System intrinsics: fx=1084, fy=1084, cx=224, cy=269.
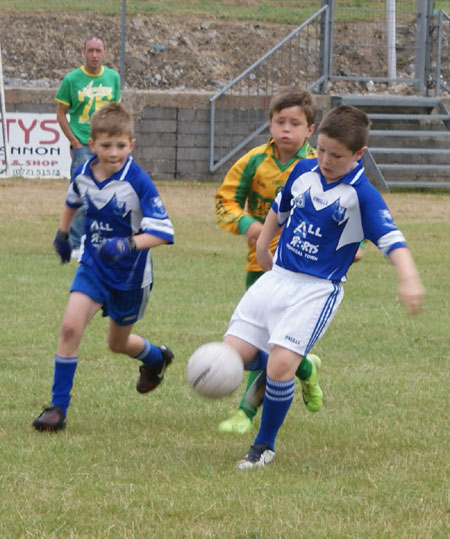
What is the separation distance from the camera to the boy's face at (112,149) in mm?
5246

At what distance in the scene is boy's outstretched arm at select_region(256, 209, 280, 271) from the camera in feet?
16.4

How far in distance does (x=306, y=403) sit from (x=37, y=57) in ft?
70.9

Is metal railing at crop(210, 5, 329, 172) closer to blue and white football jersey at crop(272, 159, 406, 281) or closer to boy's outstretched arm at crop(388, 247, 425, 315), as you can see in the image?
blue and white football jersey at crop(272, 159, 406, 281)

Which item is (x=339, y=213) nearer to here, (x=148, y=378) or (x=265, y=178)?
(x=265, y=178)

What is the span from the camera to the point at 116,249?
504 centimetres

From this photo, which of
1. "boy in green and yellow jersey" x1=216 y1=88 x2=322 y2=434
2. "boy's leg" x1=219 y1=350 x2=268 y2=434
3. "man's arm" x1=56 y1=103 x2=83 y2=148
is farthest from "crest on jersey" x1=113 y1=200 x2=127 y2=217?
"man's arm" x1=56 y1=103 x2=83 y2=148

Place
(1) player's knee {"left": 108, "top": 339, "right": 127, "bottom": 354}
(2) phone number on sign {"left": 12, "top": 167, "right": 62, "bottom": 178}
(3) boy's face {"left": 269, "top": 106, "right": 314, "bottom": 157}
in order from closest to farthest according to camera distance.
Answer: (3) boy's face {"left": 269, "top": 106, "right": 314, "bottom": 157}
(1) player's knee {"left": 108, "top": 339, "right": 127, "bottom": 354}
(2) phone number on sign {"left": 12, "top": 167, "right": 62, "bottom": 178}

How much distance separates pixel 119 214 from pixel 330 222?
45.8 inches

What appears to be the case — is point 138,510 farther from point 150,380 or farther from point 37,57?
point 37,57

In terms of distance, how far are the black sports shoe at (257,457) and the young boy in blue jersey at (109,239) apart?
1.02m

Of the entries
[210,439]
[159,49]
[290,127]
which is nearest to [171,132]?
[159,49]

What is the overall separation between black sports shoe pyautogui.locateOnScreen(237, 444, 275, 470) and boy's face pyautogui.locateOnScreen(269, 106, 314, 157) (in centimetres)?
162

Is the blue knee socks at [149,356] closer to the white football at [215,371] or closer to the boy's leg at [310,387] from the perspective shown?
the boy's leg at [310,387]

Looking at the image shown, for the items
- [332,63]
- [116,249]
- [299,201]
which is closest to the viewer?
[299,201]
